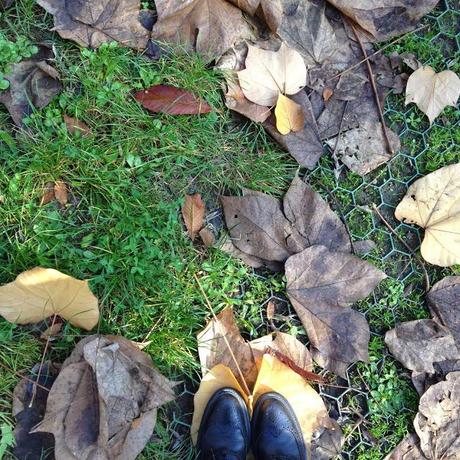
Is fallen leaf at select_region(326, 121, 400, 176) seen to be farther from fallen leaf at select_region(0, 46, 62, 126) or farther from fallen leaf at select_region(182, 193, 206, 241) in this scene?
fallen leaf at select_region(0, 46, 62, 126)

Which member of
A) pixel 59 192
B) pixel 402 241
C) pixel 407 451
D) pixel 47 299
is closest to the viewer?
pixel 47 299

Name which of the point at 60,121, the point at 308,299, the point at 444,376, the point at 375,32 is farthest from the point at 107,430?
the point at 375,32

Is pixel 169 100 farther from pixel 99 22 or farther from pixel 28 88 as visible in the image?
pixel 28 88

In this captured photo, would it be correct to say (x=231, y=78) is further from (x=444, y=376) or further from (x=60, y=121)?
(x=444, y=376)

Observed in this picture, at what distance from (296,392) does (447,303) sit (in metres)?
0.71

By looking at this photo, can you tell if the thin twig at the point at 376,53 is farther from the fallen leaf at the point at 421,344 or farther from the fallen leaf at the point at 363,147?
the fallen leaf at the point at 421,344

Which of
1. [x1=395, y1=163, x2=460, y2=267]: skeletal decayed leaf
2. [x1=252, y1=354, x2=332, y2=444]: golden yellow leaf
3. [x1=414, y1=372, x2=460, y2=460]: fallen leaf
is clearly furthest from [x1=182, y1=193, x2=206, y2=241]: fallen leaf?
[x1=414, y1=372, x2=460, y2=460]: fallen leaf

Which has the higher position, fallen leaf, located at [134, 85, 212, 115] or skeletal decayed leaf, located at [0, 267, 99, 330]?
fallen leaf, located at [134, 85, 212, 115]

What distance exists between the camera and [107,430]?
187cm

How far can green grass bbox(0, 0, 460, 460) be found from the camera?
6.52 feet

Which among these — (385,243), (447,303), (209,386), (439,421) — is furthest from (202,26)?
(439,421)

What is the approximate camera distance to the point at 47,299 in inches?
73.8

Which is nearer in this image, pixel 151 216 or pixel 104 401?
pixel 104 401

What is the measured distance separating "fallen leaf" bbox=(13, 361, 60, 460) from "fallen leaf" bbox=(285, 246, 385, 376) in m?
0.94
